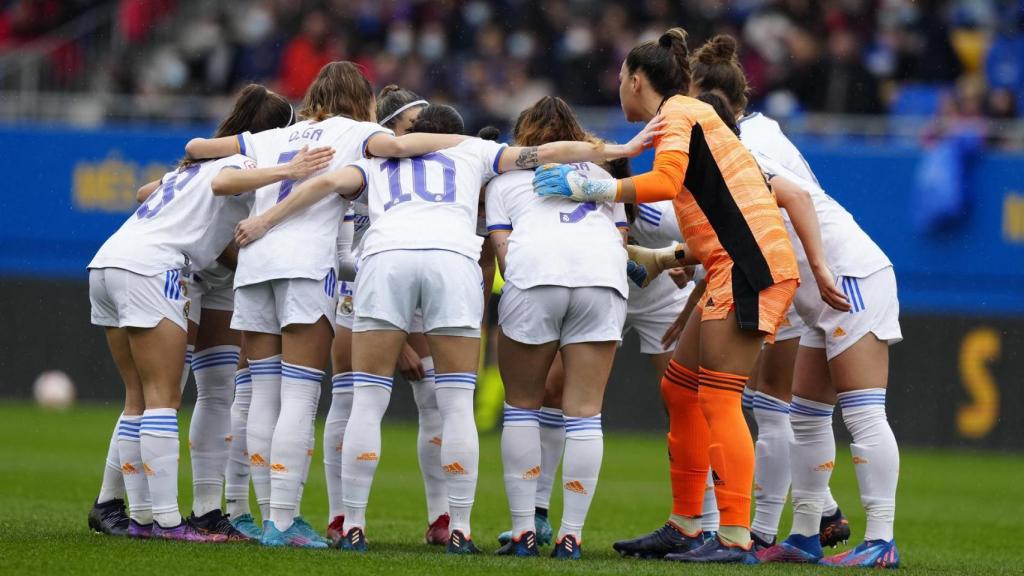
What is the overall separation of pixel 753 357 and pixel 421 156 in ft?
5.84

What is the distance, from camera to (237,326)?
6.54 m

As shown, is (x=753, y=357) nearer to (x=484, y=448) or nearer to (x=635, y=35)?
(x=484, y=448)

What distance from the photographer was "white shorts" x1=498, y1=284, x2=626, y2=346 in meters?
6.34

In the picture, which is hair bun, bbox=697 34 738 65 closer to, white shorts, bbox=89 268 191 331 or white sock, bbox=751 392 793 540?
white sock, bbox=751 392 793 540

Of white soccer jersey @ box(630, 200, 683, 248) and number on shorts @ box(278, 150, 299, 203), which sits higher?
number on shorts @ box(278, 150, 299, 203)

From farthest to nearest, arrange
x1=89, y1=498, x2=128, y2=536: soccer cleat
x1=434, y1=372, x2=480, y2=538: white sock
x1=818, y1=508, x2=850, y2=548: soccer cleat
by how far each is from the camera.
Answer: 1. x1=818, y1=508, x2=850, y2=548: soccer cleat
2. x1=89, y1=498, x2=128, y2=536: soccer cleat
3. x1=434, y1=372, x2=480, y2=538: white sock

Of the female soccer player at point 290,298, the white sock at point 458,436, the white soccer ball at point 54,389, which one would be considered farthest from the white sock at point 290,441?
the white soccer ball at point 54,389

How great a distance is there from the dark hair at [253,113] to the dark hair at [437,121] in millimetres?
811

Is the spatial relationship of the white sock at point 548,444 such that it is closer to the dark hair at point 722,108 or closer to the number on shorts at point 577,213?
the number on shorts at point 577,213

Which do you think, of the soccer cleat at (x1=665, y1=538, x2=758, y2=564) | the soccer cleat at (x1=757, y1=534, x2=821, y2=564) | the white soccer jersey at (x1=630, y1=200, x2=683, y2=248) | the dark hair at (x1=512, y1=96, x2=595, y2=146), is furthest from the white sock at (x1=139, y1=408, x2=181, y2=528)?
the soccer cleat at (x1=757, y1=534, x2=821, y2=564)

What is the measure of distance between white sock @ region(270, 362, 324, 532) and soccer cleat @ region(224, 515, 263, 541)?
0.52m

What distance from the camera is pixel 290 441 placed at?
6316 mm

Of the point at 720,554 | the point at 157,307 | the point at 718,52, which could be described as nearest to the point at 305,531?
the point at 157,307

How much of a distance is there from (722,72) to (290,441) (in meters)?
2.83
